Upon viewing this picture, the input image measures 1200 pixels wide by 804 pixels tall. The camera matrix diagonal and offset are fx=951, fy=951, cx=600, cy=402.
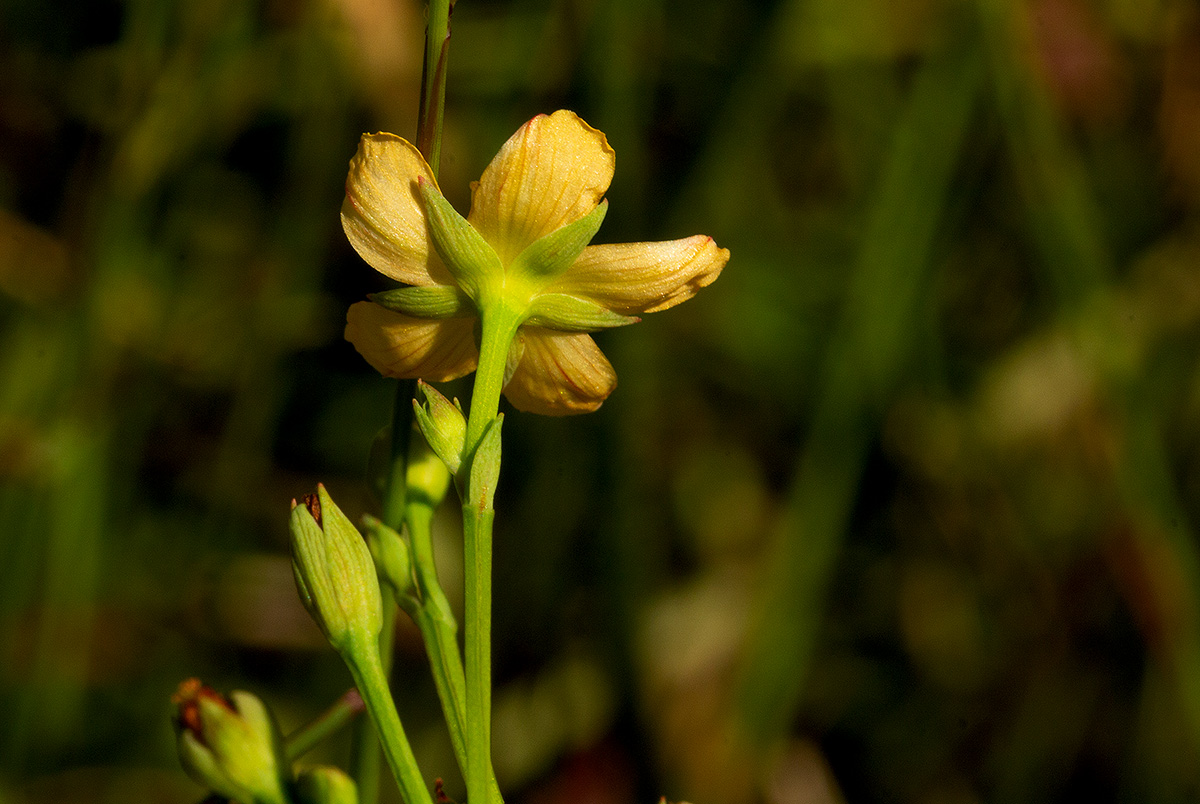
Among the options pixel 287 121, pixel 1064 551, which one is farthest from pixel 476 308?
pixel 1064 551

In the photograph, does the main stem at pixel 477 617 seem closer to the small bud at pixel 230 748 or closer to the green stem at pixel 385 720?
the green stem at pixel 385 720

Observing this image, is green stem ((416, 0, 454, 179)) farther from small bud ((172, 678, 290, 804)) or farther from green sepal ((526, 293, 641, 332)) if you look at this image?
small bud ((172, 678, 290, 804))

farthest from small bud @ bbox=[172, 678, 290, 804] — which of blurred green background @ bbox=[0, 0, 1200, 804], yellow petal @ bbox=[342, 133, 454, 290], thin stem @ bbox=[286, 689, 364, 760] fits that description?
blurred green background @ bbox=[0, 0, 1200, 804]

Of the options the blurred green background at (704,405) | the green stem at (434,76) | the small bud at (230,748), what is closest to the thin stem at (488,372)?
the green stem at (434,76)

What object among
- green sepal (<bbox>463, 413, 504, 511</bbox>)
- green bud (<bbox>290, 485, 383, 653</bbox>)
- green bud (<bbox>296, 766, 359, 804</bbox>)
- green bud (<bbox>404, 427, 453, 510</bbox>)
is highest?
green sepal (<bbox>463, 413, 504, 511</bbox>)

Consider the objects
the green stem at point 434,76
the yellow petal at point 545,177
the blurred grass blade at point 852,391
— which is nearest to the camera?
the green stem at point 434,76

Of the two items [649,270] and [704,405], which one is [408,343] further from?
[704,405]
